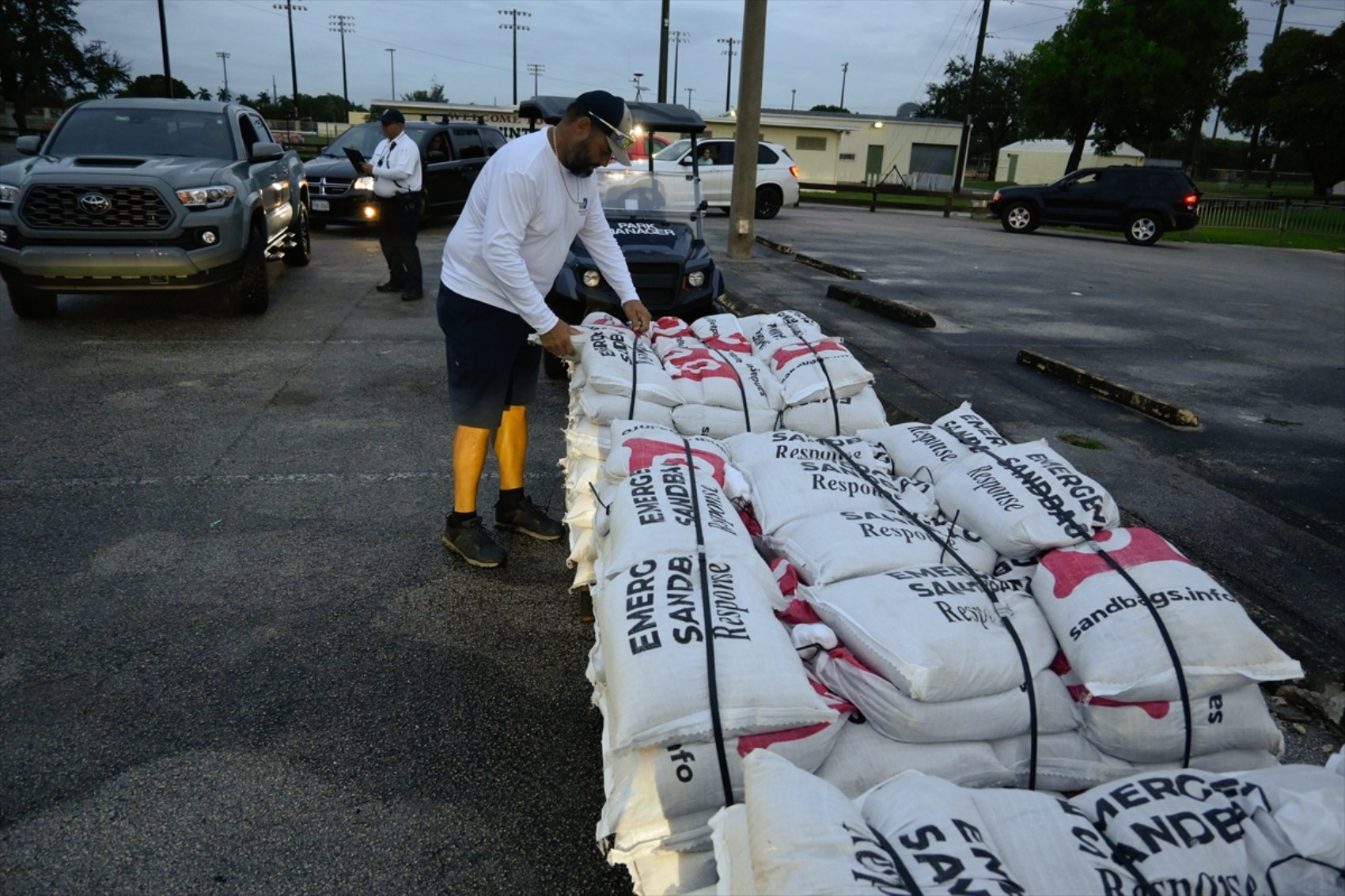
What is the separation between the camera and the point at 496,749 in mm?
2779

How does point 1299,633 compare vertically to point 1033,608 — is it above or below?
below

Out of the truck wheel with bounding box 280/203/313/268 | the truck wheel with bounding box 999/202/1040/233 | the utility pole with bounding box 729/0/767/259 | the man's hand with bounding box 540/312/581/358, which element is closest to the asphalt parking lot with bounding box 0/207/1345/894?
the man's hand with bounding box 540/312/581/358

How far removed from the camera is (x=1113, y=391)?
676 centimetres

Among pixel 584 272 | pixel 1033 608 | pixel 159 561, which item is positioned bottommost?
pixel 159 561

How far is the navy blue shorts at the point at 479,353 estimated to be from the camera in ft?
12.6

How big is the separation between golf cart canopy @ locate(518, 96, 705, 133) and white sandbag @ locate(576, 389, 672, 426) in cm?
464

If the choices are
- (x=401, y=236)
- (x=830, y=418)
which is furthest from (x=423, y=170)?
(x=830, y=418)

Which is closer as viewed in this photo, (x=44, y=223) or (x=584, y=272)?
(x=584, y=272)

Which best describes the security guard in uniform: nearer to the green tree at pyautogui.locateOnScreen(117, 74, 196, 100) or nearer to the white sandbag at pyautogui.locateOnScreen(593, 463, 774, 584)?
the white sandbag at pyautogui.locateOnScreen(593, 463, 774, 584)

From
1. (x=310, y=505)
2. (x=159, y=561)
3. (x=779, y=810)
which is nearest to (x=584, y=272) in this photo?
(x=310, y=505)

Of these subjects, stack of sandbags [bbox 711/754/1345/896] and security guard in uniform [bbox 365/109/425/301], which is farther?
security guard in uniform [bbox 365/109/425/301]

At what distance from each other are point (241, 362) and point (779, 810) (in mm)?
7019

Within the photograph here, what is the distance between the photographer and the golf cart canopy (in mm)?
7805

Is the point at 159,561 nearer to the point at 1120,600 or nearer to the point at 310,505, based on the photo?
the point at 310,505
